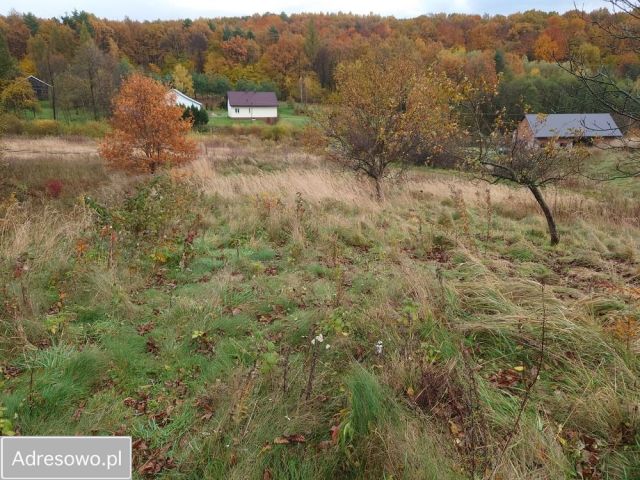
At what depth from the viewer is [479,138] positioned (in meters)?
6.72

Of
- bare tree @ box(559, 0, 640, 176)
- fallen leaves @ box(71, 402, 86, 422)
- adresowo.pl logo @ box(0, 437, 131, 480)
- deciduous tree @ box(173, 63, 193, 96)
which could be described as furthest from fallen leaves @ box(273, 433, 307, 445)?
deciduous tree @ box(173, 63, 193, 96)

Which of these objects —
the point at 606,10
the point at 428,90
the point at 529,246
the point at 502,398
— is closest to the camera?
the point at 502,398

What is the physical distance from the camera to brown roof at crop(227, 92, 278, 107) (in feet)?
180

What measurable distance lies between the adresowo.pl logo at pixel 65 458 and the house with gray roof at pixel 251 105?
Answer: 179 ft

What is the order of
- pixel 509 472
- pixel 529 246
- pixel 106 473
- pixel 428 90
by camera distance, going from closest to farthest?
pixel 509 472
pixel 106 473
pixel 529 246
pixel 428 90

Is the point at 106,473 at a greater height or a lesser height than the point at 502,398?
lesser

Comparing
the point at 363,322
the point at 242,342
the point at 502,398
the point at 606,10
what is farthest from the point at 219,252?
the point at 606,10

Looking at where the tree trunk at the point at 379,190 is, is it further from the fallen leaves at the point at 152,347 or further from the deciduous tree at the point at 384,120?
the fallen leaves at the point at 152,347

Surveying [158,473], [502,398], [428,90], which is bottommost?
[158,473]

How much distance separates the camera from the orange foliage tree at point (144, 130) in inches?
604

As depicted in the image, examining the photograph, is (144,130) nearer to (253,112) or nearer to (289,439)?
(289,439)

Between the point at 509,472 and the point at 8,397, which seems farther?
the point at 8,397

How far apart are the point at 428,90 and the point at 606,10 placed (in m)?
6.10

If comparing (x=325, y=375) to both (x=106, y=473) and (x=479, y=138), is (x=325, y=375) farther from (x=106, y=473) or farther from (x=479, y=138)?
(x=479, y=138)
